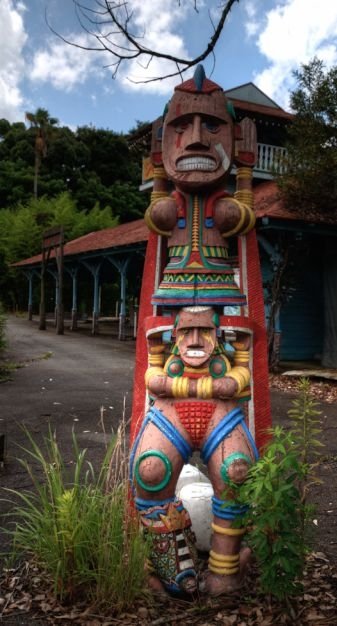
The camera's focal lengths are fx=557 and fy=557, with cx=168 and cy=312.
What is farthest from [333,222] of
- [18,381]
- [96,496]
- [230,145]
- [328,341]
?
[96,496]

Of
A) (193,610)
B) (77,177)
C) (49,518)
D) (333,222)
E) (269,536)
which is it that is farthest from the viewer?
(77,177)

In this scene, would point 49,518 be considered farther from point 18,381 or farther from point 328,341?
point 328,341

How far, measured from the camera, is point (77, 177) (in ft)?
111

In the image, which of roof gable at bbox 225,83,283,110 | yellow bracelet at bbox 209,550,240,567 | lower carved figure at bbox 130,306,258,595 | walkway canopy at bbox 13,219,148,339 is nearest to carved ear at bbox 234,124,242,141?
lower carved figure at bbox 130,306,258,595

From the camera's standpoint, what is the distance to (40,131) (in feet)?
108

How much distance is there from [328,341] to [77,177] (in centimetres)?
2570

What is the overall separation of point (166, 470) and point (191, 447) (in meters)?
0.18

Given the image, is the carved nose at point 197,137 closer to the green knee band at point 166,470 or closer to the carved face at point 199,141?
the carved face at point 199,141

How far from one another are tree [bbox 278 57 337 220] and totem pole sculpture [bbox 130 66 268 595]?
637 cm

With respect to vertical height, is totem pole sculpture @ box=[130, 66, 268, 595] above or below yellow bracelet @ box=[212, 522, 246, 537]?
above

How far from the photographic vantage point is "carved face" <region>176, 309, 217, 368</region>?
2.63 m

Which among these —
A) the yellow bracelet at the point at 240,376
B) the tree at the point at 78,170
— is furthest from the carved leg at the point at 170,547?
the tree at the point at 78,170

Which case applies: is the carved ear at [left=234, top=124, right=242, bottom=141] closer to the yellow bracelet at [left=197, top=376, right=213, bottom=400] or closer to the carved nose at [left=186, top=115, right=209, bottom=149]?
the carved nose at [left=186, top=115, right=209, bottom=149]

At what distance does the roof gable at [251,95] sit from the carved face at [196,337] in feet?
45.0
